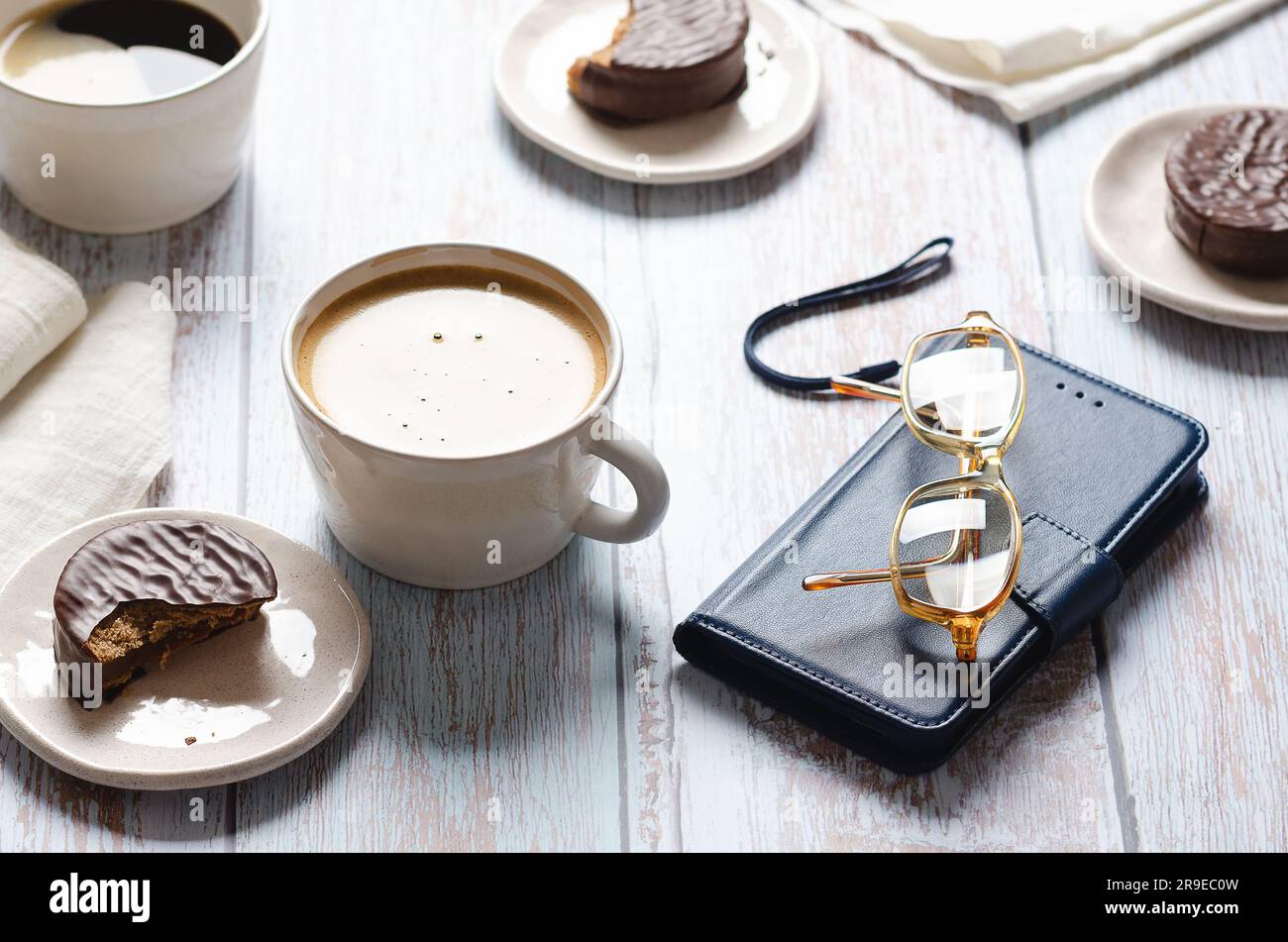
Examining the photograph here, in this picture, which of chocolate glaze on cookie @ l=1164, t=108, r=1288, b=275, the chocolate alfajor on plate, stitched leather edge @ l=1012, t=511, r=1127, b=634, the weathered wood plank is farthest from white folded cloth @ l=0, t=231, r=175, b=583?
chocolate glaze on cookie @ l=1164, t=108, r=1288, b=275

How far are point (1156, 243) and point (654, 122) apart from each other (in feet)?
1.66

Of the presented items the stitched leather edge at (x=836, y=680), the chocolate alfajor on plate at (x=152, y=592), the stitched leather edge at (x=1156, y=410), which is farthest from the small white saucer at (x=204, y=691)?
the stitched leather edge at (x=1156, y=410)

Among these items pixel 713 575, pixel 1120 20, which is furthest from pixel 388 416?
pixel 1120 20

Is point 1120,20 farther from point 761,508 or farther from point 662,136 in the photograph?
point 761,508

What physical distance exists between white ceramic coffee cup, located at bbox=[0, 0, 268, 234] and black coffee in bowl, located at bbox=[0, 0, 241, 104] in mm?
18

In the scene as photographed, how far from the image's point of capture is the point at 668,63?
1.43 m

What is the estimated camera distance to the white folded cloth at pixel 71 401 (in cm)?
113

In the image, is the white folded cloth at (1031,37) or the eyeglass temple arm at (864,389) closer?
the eyeglass temple arm at (864,389)

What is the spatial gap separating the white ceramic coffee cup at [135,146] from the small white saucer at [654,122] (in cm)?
28

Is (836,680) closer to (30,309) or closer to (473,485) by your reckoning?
(473,485)

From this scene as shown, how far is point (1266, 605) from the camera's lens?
1.15m

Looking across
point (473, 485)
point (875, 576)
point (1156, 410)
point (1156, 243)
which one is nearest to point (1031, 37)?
point (1156, 243)

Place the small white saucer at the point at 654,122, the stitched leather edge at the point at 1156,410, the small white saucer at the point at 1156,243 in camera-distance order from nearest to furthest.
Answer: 1. the stitched leather edge at the point at 1156,410
2. the small white saucer at the point at 1156,243
3. the small white saucer at the point at 654,122

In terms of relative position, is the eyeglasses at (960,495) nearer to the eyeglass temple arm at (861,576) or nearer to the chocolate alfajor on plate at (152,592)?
the eyeglass temple arm at (861,576)
